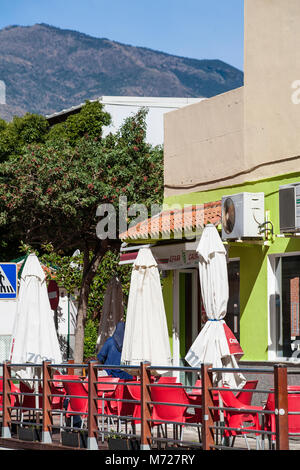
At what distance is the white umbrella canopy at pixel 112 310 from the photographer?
16875 millimetres

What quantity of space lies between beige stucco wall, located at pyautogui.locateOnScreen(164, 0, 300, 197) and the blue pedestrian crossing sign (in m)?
3.86

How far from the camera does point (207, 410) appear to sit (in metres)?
9.31

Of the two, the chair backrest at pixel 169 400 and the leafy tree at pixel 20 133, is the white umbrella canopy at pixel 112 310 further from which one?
the leafy tree at pixel 20 133

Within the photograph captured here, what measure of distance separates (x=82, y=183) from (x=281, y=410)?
1827cm

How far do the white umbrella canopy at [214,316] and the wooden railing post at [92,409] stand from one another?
1403 mm

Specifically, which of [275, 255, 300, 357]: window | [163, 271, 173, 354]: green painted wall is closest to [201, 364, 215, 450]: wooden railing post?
[275, 255, 300, 357]: window

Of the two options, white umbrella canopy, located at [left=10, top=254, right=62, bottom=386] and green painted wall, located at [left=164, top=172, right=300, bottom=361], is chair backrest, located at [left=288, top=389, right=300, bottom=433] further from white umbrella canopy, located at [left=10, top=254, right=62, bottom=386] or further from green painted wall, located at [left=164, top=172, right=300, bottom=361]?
white umbrella canopy, located at [left=10, top=254, right=62, bottom=386]

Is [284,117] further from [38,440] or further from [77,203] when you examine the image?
[77,203]

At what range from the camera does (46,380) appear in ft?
40.4

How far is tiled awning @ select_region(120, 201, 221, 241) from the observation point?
15070 mm

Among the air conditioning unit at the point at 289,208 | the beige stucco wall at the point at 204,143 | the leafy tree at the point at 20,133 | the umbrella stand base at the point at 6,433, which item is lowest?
the umbrella stand base at the point at 6,433

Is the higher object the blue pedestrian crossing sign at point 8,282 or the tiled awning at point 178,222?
the tiled awning at point 178,222

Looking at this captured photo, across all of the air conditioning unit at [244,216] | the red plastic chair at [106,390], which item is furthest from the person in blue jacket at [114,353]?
the air conditioning unit at [244,216]
